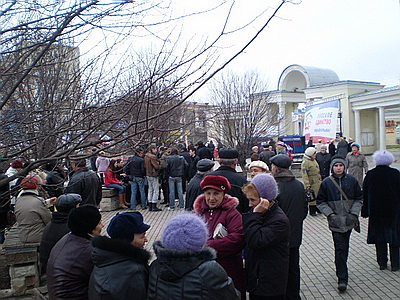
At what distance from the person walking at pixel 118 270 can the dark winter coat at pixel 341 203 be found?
343 centimetres

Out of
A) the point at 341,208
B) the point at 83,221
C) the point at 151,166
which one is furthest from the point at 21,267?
the point at 151,166

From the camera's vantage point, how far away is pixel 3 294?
5160 mm

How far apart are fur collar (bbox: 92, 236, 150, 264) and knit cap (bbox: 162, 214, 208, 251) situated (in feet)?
0.96

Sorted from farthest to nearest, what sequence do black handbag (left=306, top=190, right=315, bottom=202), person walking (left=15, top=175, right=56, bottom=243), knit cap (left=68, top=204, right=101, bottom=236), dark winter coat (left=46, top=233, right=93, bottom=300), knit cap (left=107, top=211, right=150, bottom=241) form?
black handbag (left=306, top=190, right=315, bottom=202), person walking (left=15, top=175, right=56, bottom=243), knit cap (left=68, top=204, right=101, bottom=236), dark winter coat (left=46, top=233, right=93, bottom=300), knit cap (left=107, top=211, right=150, bottom=241)

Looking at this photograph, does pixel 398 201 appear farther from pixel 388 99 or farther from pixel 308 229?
pixel 388 99

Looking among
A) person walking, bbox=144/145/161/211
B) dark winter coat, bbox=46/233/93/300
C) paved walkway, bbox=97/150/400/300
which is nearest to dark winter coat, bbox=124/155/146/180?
person walking, bbox=144/145/161/211

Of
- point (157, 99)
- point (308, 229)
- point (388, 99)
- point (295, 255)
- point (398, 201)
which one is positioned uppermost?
point (388, 99)

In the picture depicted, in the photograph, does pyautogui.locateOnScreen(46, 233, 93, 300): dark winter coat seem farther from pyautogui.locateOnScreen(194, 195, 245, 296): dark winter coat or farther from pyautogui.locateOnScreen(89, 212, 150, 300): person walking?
pyautogui.locateOnScreen(194, 195, 245, 296): dark winter coat

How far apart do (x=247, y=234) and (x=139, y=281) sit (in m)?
1.32

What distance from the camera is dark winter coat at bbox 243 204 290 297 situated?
3455 mm

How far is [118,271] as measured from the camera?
8.33 feet

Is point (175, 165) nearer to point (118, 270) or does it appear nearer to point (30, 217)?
point (30, 217)

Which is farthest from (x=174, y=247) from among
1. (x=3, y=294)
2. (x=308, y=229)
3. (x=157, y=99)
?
(x=308, y=229)

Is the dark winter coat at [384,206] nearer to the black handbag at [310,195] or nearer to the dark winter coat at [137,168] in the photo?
the black handbag at [310,195]
